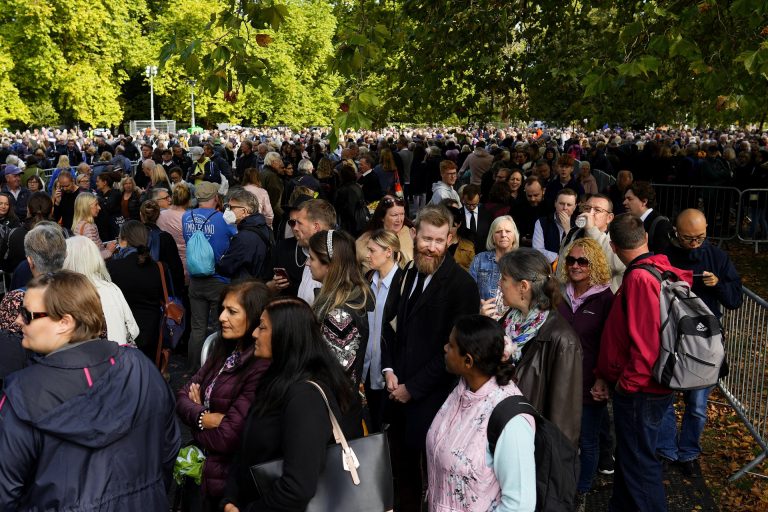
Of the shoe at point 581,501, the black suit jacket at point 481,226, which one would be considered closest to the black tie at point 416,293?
the shoe at point 581,501

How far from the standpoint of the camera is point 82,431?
10.3ft

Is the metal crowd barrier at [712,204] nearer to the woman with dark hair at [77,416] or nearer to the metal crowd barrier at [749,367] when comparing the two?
the metal crowd barrier at [749,367]

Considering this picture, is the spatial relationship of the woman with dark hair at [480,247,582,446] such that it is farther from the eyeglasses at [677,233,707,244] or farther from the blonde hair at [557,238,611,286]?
the eyeglasses at [677,233,707,244]

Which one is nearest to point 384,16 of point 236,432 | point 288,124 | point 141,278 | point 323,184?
point 323,184

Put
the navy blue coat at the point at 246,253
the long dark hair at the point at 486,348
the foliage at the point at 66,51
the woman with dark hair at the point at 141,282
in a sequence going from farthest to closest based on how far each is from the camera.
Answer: the foliage at the point at 66,51 < the navy blue coat at the point at 246,253 < the woman with dark hair at the point at 141,282 < the long dark hair at the point at 486,348

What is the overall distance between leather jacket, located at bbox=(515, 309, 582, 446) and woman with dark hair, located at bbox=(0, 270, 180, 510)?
1.78 m

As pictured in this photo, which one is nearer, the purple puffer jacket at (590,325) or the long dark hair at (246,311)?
the long dark hair at (246,311)

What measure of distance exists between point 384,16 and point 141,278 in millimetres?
6424

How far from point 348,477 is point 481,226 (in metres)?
5.64

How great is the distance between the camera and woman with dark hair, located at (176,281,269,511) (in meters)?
3.79

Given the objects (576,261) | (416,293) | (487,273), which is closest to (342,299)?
(416,293)

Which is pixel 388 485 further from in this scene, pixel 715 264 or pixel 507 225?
pixel 715 264

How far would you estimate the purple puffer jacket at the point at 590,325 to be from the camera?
17.3 ft

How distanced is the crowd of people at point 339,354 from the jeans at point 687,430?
0.02 metres
